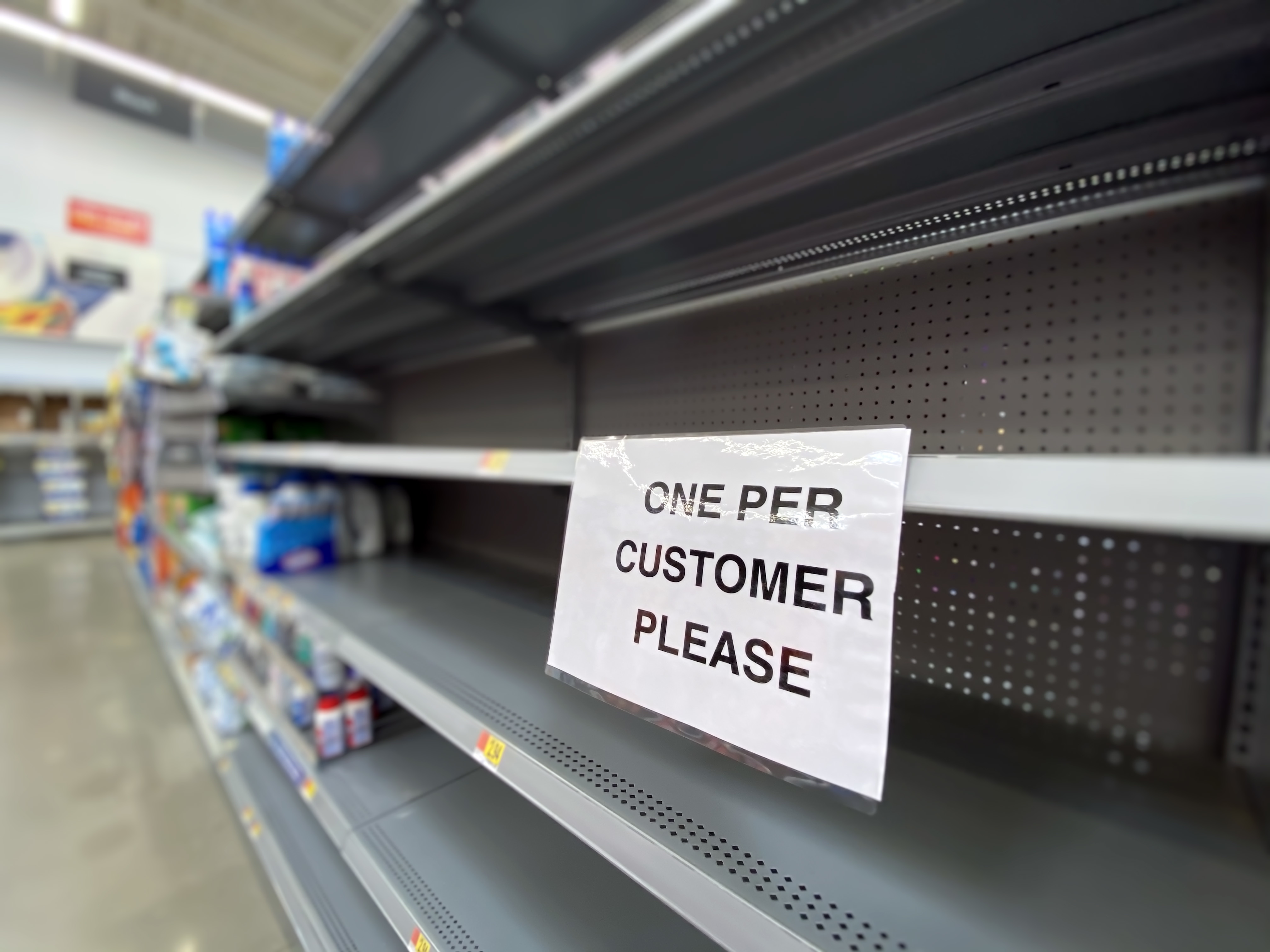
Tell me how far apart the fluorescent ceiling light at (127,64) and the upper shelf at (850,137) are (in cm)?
443

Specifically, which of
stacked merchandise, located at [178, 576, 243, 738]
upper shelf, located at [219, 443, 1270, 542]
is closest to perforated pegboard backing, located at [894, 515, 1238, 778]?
upper shelf, located at [219, 443, 1270, 542]

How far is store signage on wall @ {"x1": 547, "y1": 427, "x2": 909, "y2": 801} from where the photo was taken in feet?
1.25

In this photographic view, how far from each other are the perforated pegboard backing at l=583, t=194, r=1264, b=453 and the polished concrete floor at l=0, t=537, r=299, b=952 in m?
1.66

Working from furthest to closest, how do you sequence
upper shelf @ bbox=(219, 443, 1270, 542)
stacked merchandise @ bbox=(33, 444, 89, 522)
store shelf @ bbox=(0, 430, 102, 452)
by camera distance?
1. stacked merchandise @ bbox=(33, 444, 89, 522)
2. store shelf @ bbox=(0, 430, 102, 452)
3. upper shelf @ bbox=(219, 443, 1270, 542)

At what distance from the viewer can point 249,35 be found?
13.7 feet

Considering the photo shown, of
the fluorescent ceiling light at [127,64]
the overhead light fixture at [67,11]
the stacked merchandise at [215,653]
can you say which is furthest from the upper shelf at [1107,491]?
the overhead light fixture at [67,11]

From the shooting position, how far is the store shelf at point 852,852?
0.41 metres

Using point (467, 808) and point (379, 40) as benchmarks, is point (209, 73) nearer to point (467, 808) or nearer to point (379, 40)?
point (379, 40)

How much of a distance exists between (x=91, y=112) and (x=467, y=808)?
28.7 feet

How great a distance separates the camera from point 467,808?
988mm

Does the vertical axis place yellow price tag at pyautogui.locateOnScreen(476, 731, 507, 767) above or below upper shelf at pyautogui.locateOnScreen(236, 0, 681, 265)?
below

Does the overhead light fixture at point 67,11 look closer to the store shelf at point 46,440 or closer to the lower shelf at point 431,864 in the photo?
the store shelf at point 46,440

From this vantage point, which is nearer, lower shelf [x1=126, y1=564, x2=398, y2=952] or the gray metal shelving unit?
the gray metal shelving unit

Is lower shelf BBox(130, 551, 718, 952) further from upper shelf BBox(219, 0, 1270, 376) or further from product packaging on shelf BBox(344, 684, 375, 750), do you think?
upper shelf BBox(219, 0, 1270, 376)
